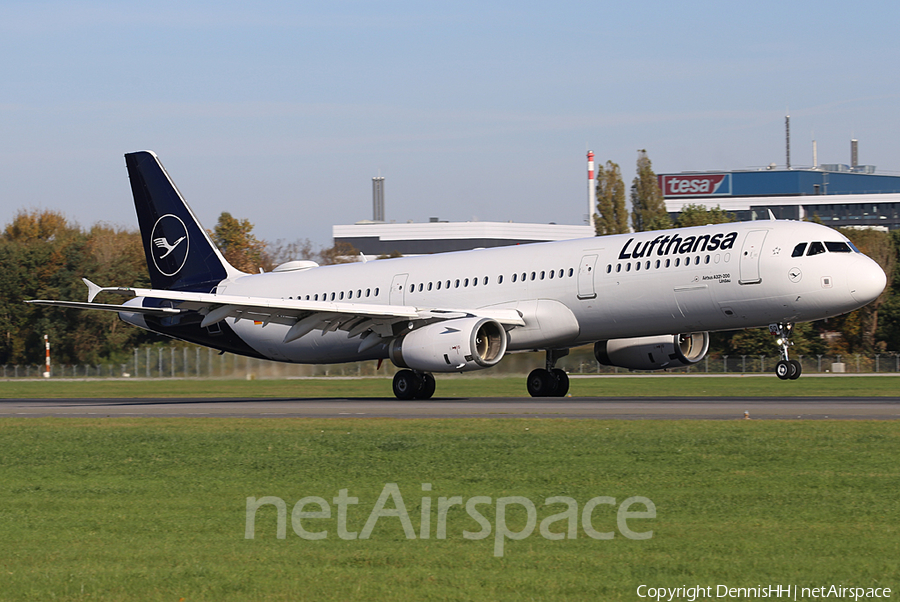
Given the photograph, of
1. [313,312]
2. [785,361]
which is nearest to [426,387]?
[313,312]

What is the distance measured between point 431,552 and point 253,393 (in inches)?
1177

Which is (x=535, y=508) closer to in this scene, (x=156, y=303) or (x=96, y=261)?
(x=156, y=303)

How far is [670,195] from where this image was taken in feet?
528

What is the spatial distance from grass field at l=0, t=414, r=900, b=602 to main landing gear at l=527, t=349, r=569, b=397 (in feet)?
47.8

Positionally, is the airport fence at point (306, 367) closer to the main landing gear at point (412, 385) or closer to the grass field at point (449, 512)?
the main landing gear at point (412, 385)

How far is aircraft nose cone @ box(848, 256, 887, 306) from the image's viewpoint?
90.7 feet

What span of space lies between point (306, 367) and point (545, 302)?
2126cm

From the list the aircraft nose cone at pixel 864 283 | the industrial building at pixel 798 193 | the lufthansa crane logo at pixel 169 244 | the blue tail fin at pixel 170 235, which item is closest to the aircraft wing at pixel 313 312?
the blue tail fin at pixel 170 235

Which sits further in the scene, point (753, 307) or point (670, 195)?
point (670, 195)

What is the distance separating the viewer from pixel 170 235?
39.8 meters

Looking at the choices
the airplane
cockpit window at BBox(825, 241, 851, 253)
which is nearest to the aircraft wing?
the airplane

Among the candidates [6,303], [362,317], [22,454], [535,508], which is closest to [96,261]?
[6,303]

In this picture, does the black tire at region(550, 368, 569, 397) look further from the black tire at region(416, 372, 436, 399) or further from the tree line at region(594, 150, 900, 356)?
the tree line at region(594, 150, 900, 356)

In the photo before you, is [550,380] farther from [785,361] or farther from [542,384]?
[785,361]
